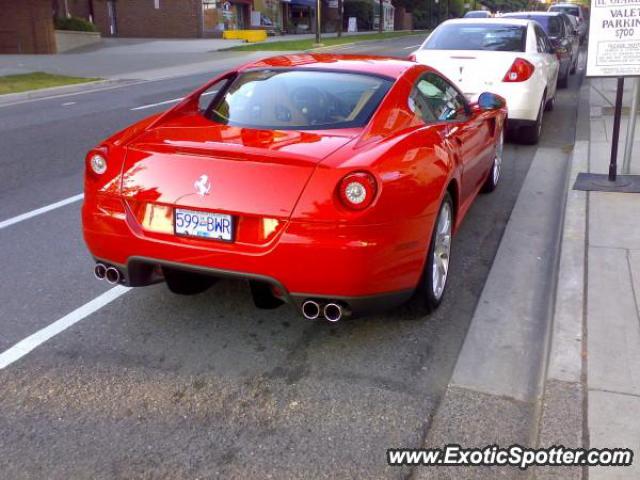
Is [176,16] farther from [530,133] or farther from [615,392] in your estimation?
[615,392]

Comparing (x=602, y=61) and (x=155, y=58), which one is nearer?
(x=602, y=61)

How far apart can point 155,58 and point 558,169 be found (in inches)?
920

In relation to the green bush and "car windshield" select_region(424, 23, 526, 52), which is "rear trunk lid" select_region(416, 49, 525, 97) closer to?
"car windshield" select_region(424, 23, 526, 52)

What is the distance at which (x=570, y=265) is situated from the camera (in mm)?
4734

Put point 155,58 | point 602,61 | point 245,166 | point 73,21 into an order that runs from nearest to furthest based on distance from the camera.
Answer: point 245,166, point 602,61, point 155,58, point 73,21

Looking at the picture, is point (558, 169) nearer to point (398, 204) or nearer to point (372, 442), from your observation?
point (398, 204)

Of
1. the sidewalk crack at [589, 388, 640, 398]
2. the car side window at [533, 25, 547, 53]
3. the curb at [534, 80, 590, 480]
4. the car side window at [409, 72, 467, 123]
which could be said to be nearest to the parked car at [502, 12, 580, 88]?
the car side window at [533, 25, 547, 53]

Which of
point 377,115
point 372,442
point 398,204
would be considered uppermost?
point 377,115

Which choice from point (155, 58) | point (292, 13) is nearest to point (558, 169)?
point (155, 58)

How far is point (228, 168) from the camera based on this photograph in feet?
11.6

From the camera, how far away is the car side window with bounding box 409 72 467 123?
461 cm

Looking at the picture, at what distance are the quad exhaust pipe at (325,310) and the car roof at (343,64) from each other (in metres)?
1.79

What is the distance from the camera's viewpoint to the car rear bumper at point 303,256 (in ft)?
11.2
